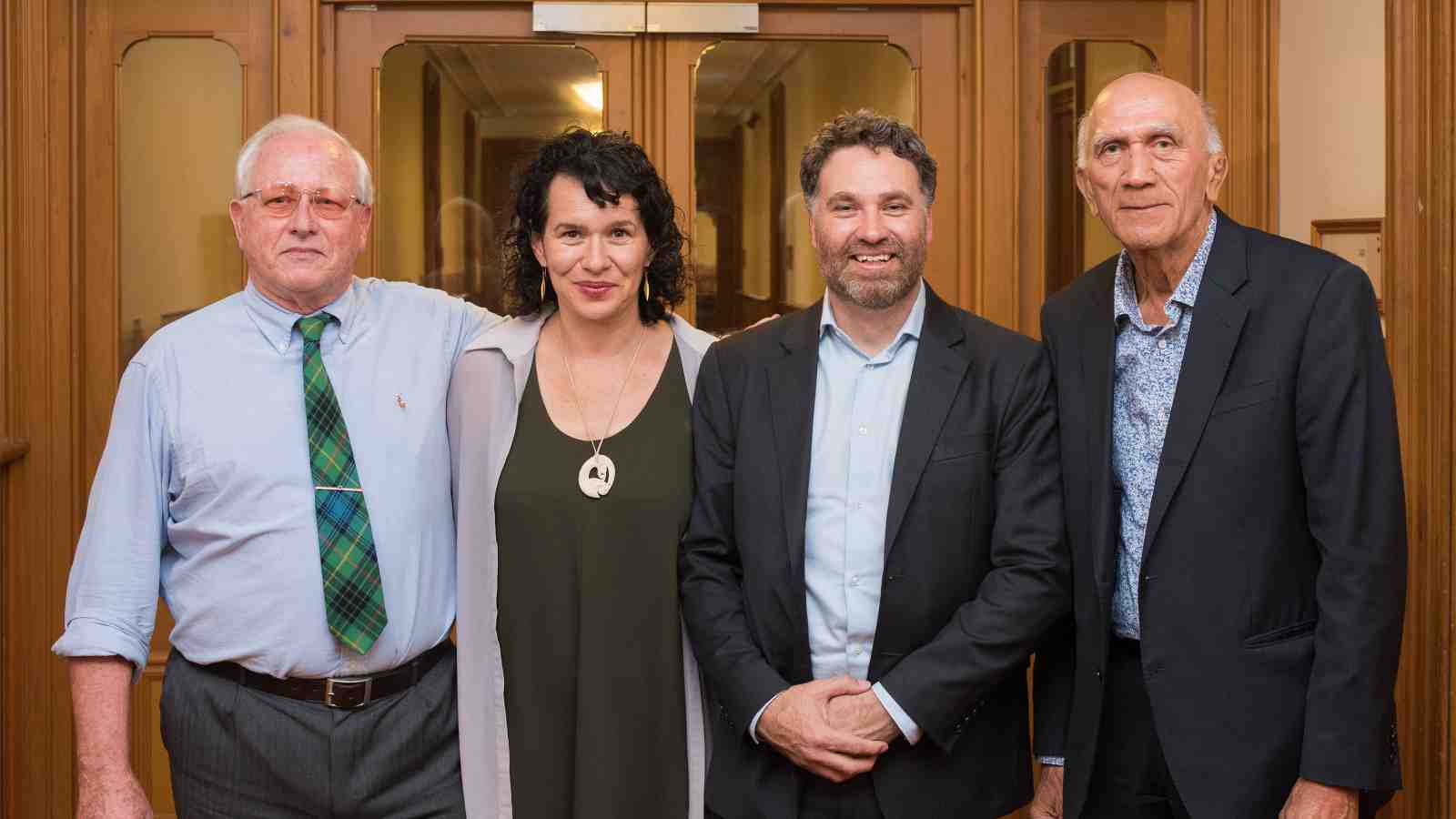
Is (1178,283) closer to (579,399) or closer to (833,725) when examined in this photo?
(833,725)

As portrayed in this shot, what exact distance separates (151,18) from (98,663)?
2104 mm

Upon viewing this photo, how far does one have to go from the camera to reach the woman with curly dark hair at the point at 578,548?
2.30m

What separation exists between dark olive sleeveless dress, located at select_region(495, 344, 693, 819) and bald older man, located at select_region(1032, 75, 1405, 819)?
64 centimetres

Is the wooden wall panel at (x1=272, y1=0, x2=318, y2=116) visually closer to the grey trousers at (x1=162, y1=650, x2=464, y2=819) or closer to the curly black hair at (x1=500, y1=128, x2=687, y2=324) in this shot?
the curly black hair at (x1=500, y1=128, x2=687, y2=324)

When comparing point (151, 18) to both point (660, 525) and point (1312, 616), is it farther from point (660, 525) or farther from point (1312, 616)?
point (1312, 616)

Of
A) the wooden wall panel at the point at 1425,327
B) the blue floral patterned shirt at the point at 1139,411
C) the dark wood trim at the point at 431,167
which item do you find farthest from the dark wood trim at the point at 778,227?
the blue floral patterned shirt at the point at 1139,411

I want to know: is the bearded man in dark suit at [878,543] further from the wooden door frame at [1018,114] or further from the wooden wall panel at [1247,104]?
the wooden wall panel at [1247,104]

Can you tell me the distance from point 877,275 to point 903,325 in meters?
0.12

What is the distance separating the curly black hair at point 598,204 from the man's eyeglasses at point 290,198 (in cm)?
33

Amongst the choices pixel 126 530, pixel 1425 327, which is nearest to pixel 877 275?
pixel 126 530

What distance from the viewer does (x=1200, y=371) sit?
2.08 metres

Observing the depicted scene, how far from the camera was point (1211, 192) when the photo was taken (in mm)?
2199

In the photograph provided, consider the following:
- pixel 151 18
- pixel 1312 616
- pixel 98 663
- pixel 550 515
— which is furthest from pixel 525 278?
pixel 151 18

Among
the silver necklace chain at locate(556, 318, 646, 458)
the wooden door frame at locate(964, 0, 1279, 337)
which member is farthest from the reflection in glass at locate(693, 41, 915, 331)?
the silver necklace chain at locate(556, 318, 646, 458)
